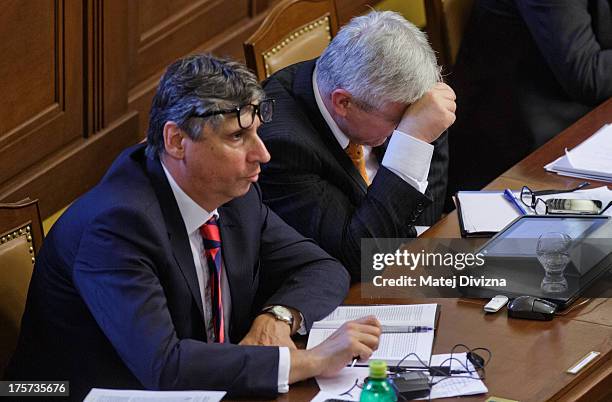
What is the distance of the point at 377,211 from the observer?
293cm

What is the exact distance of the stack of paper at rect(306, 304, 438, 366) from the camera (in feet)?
7.81

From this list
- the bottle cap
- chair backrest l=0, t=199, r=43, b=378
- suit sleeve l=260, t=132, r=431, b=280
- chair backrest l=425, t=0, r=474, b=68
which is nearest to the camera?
the bottle cap

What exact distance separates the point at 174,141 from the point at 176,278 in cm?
29

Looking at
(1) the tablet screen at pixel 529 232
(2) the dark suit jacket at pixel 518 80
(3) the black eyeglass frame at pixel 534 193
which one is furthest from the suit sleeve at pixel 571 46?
(1) the tablet screen at pixel 529 232

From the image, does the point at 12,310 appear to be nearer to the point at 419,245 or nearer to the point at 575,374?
the point at 419,245

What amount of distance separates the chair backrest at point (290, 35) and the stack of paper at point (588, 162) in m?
0.91

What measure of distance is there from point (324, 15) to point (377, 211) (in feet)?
3.78

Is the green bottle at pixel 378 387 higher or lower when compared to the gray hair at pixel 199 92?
lower

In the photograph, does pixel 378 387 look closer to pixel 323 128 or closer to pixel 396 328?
pixel 396 328

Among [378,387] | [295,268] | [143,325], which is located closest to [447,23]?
[295,268]

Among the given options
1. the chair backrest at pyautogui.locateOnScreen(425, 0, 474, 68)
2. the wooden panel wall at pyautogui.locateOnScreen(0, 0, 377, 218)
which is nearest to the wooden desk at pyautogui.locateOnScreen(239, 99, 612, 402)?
the wooden panel wall at pyautogui.locateOnScreen(0, 0, 377, 218)

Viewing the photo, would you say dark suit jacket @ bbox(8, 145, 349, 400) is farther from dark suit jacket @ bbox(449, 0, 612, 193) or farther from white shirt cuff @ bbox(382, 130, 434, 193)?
dark suit jacket @ bbox(449, 0, 612, 193)

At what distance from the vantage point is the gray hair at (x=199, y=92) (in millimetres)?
2346

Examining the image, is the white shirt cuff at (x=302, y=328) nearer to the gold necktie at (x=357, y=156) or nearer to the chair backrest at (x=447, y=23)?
the gold necktie at (x=357, y=156)
